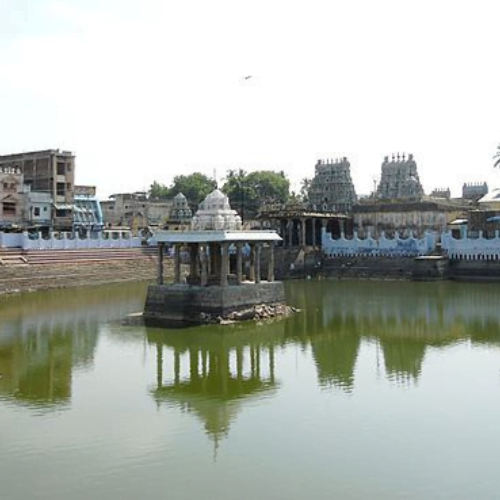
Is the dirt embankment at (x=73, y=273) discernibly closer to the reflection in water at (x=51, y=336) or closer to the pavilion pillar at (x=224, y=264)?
the reflection in water at (x=51, y=336)

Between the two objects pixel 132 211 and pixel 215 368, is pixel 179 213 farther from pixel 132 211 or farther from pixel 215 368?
pixel 215 368

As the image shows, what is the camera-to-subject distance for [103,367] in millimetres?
17328

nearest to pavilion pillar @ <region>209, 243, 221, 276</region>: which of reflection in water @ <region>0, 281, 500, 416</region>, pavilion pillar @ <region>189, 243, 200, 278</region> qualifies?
pavilion pillar @ <region>189, 243, 200, 278</region>

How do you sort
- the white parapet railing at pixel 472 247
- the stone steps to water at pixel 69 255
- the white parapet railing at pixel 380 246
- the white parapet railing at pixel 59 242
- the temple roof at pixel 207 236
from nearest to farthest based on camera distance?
the temple roof at pixel 207 236
the stone steps to water at pixel 69 255
the white parapet railing at pixel 59 242
the white parapet railing at pixel 472 247
the white parapet railing at pixel 380 246

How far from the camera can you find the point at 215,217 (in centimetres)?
2416

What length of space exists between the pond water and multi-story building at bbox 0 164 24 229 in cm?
2694

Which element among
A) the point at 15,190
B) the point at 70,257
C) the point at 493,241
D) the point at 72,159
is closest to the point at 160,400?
the point at 70,257

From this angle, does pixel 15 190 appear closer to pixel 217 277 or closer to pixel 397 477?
pixel 217 277

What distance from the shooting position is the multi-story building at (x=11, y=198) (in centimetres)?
4919

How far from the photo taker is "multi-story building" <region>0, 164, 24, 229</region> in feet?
161

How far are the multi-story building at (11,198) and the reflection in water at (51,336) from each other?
53.4 ft

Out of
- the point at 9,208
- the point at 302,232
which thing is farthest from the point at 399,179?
the point at 9,208

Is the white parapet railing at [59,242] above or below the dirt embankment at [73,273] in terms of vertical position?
above

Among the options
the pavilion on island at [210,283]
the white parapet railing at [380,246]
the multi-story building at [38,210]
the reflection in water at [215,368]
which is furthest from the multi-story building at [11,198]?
the reflection in water at [215,368]
